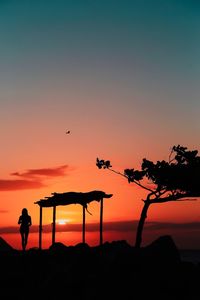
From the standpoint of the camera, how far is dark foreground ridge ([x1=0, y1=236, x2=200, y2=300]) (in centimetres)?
2088

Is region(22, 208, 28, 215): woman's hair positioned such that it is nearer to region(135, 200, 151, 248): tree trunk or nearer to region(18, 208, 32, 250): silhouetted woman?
region(18, 208, 32, 250): silhouetted woman

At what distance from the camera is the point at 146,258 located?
22.0 metres

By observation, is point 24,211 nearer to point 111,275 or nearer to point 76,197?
point 76,197

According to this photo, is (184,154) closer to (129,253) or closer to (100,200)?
(100,200)

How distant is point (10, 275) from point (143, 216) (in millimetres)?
11327

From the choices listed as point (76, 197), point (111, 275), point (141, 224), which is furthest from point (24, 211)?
point (111, 275)

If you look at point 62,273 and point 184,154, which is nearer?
point 62,273

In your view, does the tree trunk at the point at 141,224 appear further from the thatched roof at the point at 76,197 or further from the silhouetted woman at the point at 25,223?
the silhouetted woman at the point at 25,223

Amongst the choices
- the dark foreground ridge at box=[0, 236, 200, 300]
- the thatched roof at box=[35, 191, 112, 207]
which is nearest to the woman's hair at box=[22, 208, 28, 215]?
the thatched roof at box=[35, 191, 112, 207]

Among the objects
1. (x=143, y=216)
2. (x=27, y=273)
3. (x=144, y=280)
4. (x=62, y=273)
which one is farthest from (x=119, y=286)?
(x=143, y=216)

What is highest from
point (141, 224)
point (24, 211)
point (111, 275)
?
point (24, 211)

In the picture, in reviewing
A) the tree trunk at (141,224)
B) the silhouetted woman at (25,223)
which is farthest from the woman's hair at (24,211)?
the tree trunk at (141,224)

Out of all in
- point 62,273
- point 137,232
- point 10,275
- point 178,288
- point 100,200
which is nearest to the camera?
point 178,288

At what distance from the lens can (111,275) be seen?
21438 mm
